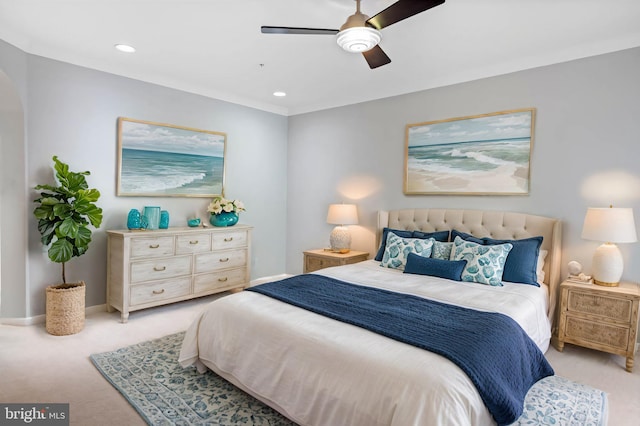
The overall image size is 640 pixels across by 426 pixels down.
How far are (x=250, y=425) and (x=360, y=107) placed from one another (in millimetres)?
3946

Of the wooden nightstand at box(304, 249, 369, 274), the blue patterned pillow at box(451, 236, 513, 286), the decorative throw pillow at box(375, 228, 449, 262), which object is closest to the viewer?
the blue patterned pillow at box(451, 236, 513, 286)

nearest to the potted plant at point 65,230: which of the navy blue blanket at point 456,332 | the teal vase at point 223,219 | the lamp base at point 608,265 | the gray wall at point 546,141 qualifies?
the teal vase at point 223,219

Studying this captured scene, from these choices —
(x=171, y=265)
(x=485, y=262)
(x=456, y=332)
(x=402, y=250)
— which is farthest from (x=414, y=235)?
(x=171, y=265)

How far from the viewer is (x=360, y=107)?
15.9ft

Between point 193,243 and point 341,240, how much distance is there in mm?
1821

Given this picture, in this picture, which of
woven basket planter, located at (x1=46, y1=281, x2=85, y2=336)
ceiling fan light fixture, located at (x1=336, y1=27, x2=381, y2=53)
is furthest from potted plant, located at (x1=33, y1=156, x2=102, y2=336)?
ceiling fan light fixture, located at (x1=336, y1=27, x2=381, y2=53)

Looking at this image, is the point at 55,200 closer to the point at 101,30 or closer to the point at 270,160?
the point at 101,30

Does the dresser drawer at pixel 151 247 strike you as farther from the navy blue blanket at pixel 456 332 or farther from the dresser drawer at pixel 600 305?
the dresser drawer at pixel 600 305

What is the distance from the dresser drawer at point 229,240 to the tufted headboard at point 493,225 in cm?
177

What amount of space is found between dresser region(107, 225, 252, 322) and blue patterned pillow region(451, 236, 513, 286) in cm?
278

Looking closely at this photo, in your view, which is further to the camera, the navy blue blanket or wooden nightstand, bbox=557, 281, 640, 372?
wooden nightstand, bbox=557, 281, 640, 372

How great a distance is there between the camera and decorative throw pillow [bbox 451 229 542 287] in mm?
3100

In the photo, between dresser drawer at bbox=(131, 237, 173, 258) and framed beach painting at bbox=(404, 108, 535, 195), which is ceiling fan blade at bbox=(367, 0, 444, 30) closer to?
framed beach painting at bbox=(404, 108, 535, 195)
